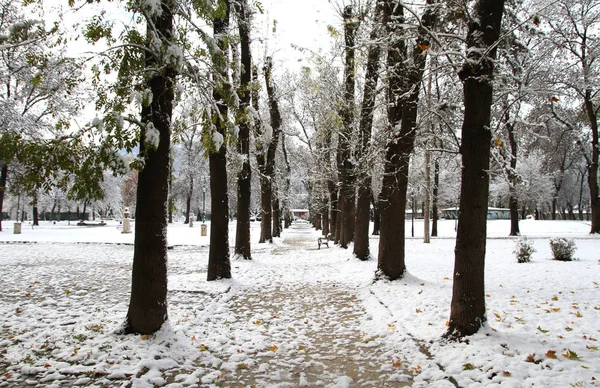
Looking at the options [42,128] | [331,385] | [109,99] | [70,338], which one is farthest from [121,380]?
[42,128]

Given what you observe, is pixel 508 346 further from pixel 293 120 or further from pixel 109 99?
pixel 293 120

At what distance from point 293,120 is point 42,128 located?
16.3m

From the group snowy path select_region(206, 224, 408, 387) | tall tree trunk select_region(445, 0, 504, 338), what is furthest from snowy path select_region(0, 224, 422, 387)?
tall tree trunk select_region(445, 0, 504, 338)

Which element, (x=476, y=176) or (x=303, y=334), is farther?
(x=303, y=334)

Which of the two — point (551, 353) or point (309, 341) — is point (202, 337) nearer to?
point (309, 341)

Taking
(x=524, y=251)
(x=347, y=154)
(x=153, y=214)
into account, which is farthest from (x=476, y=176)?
(x=347, y=154)

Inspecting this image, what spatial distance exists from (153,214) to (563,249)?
39.8 feet

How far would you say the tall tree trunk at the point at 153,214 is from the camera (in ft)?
16.7

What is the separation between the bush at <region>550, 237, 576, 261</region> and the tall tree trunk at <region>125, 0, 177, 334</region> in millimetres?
11923

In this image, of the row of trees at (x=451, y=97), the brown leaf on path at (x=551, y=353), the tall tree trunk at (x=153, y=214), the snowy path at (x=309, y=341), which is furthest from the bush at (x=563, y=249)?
the tall tree trunk at (x=153, y=214)

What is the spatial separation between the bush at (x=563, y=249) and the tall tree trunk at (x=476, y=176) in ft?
28.7

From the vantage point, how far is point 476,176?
4.98 meters

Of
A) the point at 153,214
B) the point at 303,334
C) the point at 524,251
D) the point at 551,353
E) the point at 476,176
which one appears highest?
the point at 476,176

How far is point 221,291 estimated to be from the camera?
27.7 feet
